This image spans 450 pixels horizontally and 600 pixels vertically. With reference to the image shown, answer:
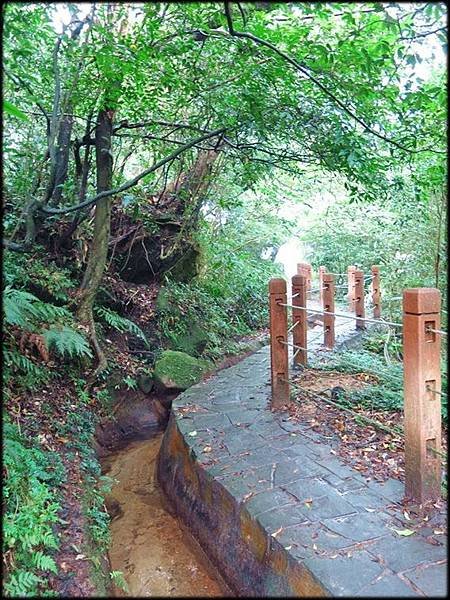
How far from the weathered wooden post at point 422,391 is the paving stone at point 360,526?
0.84ft

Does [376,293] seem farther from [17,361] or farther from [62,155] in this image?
[17,361]

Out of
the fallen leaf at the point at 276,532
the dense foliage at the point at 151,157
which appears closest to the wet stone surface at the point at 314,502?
the fallen leaf at the point at 276,532

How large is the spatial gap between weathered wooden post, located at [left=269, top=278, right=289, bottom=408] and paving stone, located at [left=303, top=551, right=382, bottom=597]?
1846mm

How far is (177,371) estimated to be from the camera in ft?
16.0

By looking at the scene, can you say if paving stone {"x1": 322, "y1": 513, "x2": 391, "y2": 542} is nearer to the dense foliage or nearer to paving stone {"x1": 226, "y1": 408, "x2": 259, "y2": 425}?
the dense foliage

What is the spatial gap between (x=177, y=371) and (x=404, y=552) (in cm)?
333

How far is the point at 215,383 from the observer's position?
4.66 metres

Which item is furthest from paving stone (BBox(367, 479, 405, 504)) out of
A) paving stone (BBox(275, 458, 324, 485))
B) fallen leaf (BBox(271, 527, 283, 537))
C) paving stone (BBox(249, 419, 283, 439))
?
paving stone (BBox(249, 419, 283, 439))

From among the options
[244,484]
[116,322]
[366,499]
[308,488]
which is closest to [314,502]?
[308,488]

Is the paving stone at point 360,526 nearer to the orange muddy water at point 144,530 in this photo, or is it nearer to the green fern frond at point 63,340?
the orange muddy water at point 144,530

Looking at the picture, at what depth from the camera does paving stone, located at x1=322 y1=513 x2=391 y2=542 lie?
1.90m

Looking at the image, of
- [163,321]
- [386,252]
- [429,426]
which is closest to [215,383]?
[163,321]

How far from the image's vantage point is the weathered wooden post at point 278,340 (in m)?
3.54

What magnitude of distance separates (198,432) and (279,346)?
0.90 meters
